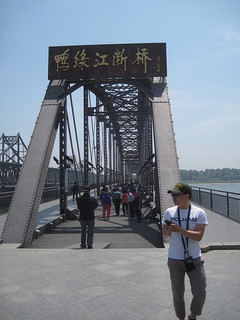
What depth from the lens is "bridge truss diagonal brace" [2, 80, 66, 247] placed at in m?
7.37

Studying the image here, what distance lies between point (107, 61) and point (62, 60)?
1884mm

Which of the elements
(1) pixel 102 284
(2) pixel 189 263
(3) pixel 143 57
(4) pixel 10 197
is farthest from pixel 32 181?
(4) pixel 10 197

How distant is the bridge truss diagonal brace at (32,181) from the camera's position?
7372 millimetres

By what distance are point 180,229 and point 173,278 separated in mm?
547

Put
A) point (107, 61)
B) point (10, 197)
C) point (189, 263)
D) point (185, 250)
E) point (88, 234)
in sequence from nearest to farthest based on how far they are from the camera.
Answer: point (189, 263)
point (185, 250)
point (88, 234)
point (107, 61)
point (10, 197)

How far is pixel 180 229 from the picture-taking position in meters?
2.85

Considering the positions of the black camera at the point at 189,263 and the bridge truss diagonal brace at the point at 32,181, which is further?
the bridge truss diagonal brace at the point at 32,181

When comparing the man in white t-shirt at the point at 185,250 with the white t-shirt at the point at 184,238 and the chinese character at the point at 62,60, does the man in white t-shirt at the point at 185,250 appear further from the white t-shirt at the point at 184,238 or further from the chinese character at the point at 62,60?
the chinese character at the point at 62,60

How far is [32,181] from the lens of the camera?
8328mm

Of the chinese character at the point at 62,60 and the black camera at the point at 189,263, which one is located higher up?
the chinese character at the point at 62,60

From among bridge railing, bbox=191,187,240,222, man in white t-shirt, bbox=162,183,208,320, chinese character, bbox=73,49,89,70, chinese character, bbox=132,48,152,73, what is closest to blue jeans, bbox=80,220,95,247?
man in white t-shirt, bbox=162,183,208,320

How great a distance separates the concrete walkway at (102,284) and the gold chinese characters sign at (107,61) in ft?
24.3

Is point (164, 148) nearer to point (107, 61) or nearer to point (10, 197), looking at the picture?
point (107, 61)

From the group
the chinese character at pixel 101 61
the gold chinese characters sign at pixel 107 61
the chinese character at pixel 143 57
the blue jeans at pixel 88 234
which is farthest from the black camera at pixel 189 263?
the chinese character at pixel 101 61
